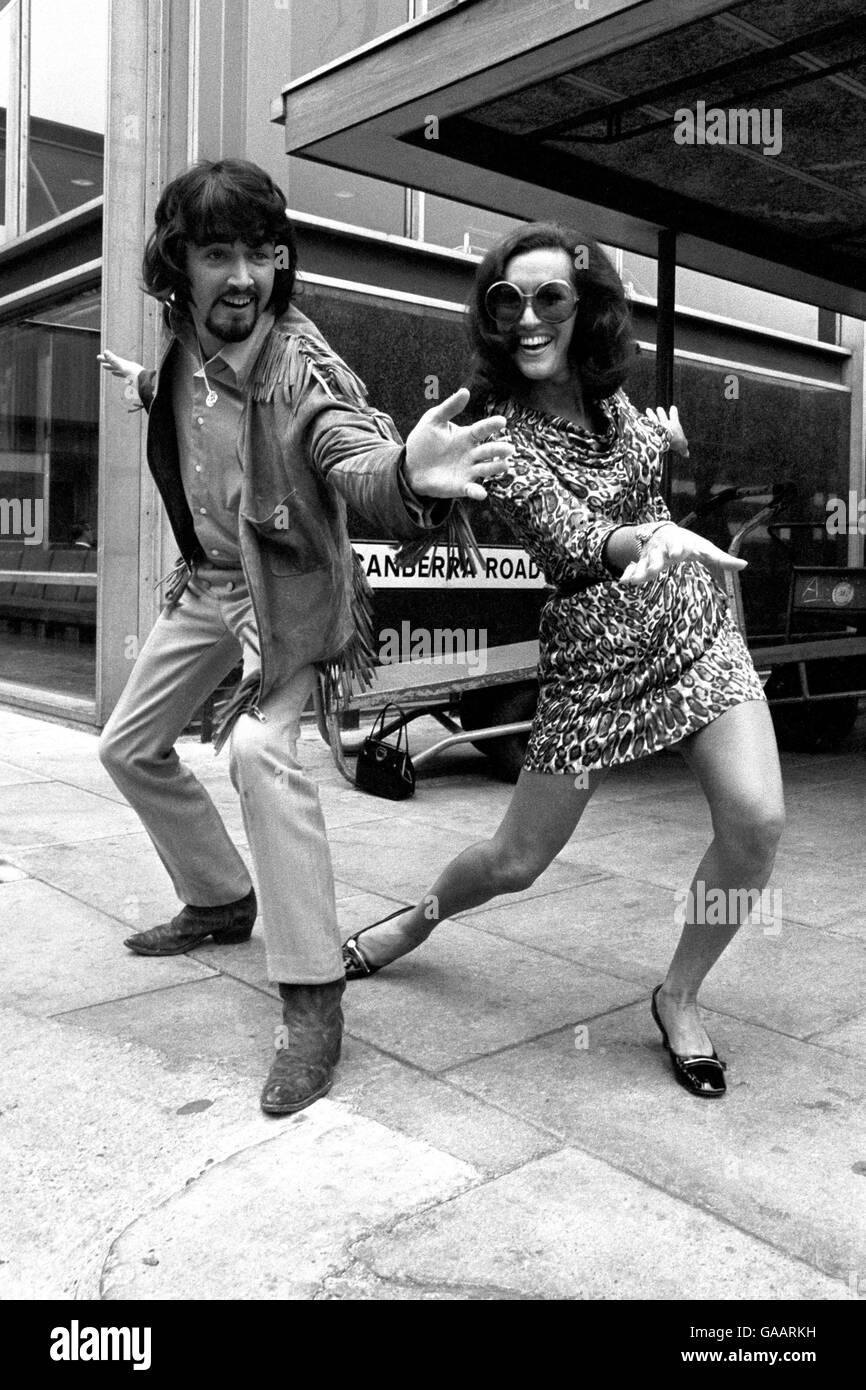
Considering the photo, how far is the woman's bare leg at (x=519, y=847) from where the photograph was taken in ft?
Answer: 10.3

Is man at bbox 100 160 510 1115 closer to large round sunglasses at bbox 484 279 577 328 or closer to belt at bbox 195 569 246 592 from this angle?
belt at bbox 195 569 246 592

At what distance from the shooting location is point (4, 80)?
31.9ft

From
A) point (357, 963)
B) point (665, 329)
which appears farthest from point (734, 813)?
point (665, 329)

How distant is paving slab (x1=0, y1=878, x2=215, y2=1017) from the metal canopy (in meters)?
3.36

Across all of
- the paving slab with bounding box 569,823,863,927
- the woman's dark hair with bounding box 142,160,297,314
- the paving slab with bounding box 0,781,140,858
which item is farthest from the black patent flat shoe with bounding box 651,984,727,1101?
the paving slab with bounding box 0,781,140,858

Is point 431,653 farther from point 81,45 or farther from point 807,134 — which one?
point 81,45

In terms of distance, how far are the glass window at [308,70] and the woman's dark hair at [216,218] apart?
5272 mm

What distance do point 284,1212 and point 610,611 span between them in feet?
4.63

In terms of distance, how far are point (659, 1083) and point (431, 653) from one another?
600 centimetres

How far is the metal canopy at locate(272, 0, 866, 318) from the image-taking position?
4938 mm

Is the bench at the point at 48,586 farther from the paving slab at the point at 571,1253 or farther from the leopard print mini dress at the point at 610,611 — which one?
the paving slab at the point at 571,1253

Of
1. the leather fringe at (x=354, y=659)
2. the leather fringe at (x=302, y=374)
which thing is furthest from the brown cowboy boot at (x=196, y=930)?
the leather fringe at (x=302, y=374)
